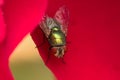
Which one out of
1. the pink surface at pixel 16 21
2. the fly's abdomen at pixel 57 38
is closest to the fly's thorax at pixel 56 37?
the fly's abdomen at pixel 57 38

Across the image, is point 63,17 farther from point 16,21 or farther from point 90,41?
point 16,21

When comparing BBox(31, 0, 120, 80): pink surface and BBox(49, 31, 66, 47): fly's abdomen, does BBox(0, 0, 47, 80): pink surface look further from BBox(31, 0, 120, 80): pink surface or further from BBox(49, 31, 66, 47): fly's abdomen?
BBox(49, 31, 66, 47): fly's abdomen

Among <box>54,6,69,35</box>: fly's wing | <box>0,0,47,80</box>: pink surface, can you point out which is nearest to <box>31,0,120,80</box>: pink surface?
<box>54,6,69,35</box>: fly's wing

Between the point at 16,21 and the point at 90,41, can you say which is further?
the point at 90,41

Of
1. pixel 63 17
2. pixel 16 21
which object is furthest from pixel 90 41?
pixel 16 21

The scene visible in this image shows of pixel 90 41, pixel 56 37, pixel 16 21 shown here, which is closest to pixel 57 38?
pixel 56 37

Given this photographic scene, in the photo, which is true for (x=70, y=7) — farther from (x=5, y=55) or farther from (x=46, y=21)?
(x=5, y=55)

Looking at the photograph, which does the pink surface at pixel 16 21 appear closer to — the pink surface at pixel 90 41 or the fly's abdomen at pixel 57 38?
the pink surface at pixel 90 41

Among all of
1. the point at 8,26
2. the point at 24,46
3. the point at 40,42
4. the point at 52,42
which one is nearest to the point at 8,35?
A: the point at 8,26
